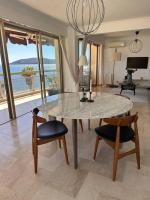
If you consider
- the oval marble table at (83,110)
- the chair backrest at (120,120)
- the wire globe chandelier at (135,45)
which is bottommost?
the chair backrest at (120,120)

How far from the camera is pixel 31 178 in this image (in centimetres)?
173

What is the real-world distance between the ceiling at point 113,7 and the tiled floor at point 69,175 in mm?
2773

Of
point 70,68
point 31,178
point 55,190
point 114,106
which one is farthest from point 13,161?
point 70,68

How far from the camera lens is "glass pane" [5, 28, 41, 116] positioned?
4016mm

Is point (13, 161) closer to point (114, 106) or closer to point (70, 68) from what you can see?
point (114, 106)

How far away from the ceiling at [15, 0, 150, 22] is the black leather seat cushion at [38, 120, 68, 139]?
2.54m

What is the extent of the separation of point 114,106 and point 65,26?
4.16 meters

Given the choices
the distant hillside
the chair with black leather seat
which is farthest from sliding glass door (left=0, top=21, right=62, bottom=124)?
the chair with black leather seat

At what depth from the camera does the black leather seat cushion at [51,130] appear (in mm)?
1806

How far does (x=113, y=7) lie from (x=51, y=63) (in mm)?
2575

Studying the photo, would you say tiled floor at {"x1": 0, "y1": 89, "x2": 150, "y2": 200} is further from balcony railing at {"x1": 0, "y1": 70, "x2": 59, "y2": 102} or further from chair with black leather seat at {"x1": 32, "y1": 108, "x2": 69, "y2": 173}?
balcony railing at {"x1": 0, "y1": 70, "x2": 59, "y2": 102}

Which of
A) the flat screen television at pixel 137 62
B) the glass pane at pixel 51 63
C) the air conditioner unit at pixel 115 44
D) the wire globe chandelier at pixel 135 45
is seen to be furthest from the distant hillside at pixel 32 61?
the wire globe chandelier at pixel 135 45

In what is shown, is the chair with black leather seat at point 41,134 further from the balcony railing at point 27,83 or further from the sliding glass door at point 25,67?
the balcony railing at point 27,83

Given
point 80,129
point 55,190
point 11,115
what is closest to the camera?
point 55,190
